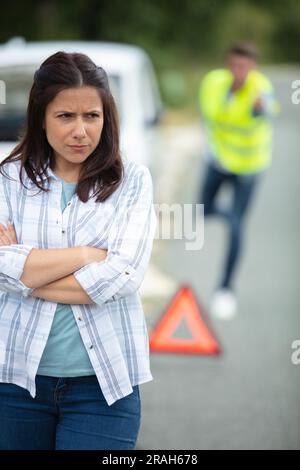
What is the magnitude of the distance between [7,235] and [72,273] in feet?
0.72

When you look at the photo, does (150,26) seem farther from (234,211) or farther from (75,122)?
(75,122)

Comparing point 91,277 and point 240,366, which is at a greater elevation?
point 91,277

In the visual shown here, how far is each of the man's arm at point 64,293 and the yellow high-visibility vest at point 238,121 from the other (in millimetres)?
4787

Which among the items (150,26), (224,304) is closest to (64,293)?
(224,304)

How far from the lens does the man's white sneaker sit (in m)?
7.33

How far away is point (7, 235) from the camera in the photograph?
2.86 meters

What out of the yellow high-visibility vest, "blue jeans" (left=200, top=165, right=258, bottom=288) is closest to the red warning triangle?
→ "blue jeans" (left=200, top=165, right=258, bottom=288)

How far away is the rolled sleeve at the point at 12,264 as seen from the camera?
2812 mm

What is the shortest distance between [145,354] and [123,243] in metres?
0.32

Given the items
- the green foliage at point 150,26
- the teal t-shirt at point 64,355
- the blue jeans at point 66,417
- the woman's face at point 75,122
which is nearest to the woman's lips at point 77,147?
the woman's face at point 75,122

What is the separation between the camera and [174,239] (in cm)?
1098

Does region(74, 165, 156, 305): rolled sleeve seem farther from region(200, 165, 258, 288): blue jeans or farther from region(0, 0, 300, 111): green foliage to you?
region(0, 0, 300, 111): green foliage

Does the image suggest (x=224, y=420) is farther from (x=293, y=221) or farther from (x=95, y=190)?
(x=293, y=221)

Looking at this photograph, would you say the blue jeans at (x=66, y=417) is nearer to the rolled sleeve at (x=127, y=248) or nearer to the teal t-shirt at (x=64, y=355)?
the teal t-shirt at (x=64, y=355)
